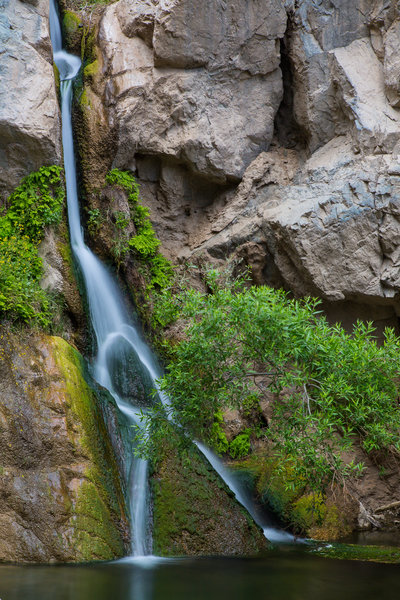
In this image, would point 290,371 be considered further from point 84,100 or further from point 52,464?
point 84,100

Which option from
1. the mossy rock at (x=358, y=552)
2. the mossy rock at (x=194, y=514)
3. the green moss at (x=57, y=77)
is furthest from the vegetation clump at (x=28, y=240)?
the mossy rock at (x=358, y=552)

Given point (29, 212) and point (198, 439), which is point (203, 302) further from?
point (29, 212)

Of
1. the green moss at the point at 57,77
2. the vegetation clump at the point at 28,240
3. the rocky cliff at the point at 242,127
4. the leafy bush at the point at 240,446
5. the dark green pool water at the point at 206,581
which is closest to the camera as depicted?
the dark green pool water at the point at 206,581

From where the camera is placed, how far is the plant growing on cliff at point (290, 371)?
787 centimetres

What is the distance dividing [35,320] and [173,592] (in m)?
5.16

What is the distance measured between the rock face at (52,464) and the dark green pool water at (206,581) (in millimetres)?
438

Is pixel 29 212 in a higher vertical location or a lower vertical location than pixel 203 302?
higher

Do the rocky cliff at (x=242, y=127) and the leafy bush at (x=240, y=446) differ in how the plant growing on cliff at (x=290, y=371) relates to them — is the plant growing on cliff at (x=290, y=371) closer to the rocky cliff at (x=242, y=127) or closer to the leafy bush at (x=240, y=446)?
the leafy bush at (x=240, y=446)

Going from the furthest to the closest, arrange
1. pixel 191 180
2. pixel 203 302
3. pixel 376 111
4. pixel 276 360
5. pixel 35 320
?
pixel 191 180, pixel 376 111, pixel 35 320, pixel 203 302, pixel 276 360

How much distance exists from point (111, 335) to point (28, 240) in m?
2.68

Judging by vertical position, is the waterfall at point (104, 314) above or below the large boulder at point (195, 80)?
below


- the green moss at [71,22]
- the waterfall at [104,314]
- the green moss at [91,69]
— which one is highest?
the green moss at [71,22]

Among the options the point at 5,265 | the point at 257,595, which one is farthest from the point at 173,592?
the point at 5,265

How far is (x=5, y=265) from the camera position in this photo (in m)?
10.6
